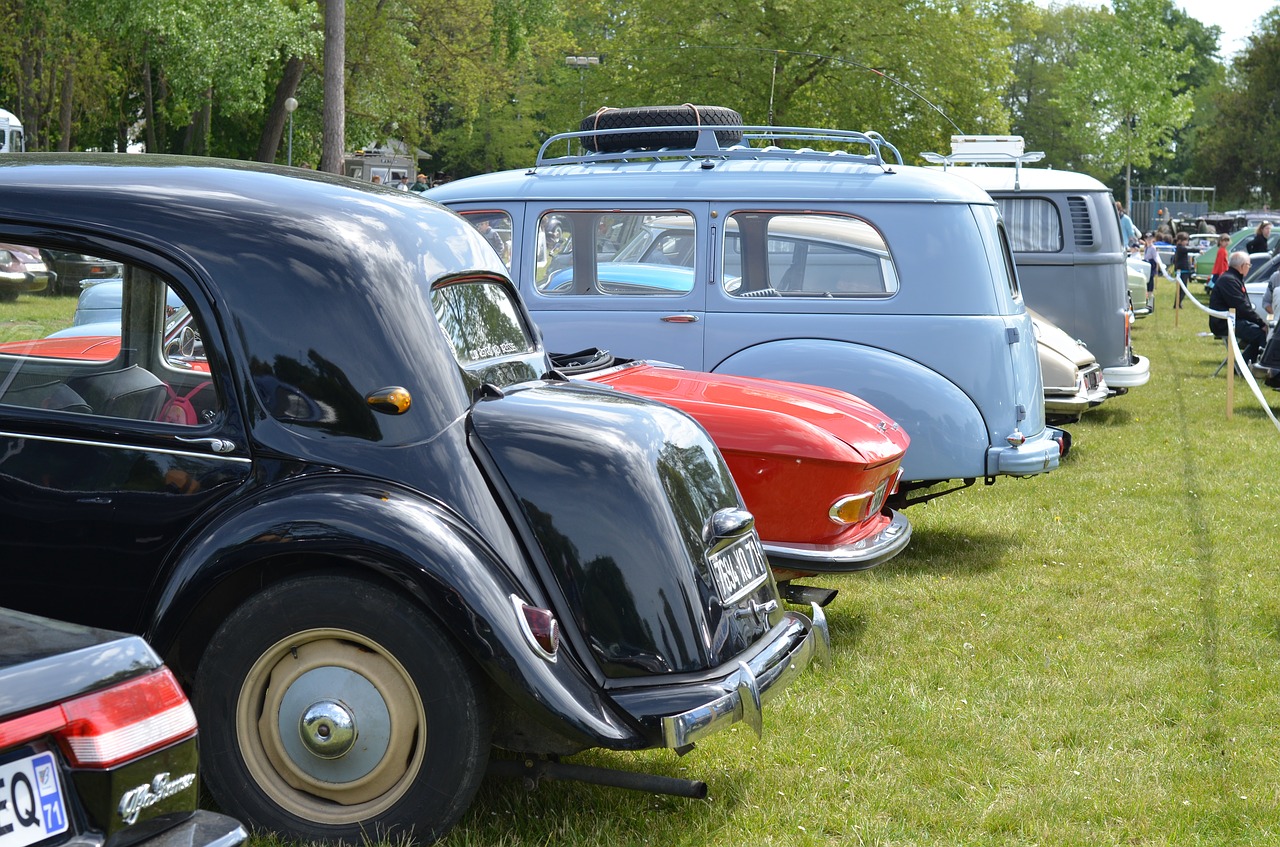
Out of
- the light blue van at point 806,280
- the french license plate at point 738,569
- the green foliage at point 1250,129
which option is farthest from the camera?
the green foliage at point 1250,129

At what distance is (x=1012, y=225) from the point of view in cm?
1453

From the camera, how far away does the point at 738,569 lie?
4.36 meters

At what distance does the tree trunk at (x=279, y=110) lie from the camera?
37.1 m

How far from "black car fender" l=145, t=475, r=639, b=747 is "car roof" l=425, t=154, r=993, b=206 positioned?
4666 mm

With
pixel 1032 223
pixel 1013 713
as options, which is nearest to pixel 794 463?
pixel 1013 713

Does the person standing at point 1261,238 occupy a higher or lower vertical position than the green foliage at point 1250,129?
lower

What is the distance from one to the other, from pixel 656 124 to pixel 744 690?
5700 millimetres

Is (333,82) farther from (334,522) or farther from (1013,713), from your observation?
(334,522)

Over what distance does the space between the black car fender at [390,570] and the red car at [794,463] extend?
1.96 metres

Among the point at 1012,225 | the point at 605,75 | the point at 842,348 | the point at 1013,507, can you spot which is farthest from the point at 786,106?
the point at 842,348

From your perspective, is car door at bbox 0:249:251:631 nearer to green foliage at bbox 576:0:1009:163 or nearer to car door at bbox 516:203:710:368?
car door at bbox 516:203:710:368

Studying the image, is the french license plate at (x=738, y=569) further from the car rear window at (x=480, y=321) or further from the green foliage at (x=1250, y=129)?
the green foliage at (x=1250, y=129)

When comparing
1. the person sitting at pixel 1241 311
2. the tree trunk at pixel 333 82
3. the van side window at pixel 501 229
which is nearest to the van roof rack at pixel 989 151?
the person sitting at pixel 1241 311

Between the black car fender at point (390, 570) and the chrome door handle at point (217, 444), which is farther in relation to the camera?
the chrome door handle at point (217, 444)
